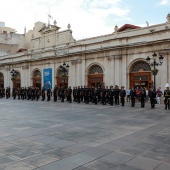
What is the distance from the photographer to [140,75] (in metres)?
23.2

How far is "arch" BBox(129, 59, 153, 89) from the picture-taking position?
22609mm

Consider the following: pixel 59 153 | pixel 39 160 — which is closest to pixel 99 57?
pixel 59 153

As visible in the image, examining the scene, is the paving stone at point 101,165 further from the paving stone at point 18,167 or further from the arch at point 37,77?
the arch at point 37,77

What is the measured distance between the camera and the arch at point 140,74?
2261cm

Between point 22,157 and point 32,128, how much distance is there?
3.50 metres

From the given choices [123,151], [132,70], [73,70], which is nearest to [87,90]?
[132,70]

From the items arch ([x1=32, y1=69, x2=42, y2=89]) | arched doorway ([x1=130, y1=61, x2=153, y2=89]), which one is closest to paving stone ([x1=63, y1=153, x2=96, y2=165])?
arched doorway ([x1=130, y1=61, x2=153, y2=89])

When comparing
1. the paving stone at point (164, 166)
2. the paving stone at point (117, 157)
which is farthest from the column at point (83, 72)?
the paving stone at point (164, 166)

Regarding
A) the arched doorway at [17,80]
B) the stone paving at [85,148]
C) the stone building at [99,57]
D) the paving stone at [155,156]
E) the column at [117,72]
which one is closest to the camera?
the stone paving at [85,148]

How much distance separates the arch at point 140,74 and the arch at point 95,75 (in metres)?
3.96

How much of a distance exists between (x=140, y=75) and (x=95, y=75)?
19.3ft

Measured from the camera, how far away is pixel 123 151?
18.4 feet

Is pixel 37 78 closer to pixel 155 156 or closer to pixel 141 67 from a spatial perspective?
pixel 141 67

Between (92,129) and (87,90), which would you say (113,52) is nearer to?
(87,90)
